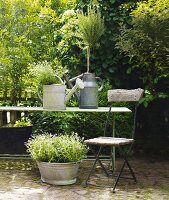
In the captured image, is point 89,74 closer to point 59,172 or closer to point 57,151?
point 57,151

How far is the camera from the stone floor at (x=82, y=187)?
3.79m

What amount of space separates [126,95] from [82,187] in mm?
1121

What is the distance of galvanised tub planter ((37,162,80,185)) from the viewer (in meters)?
4.11

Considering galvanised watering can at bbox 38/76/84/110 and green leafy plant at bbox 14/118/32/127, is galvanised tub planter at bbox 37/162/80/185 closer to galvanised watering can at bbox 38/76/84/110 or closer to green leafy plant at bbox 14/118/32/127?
galvanised watering can at bbox 38/76/84/110

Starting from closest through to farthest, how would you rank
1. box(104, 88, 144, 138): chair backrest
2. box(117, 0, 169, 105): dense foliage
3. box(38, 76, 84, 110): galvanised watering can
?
box(104, 88, 144, 138): chair backrest → box(38, 76, 84, 110): galvanised watering can → box(117, 0, 169, 105): dense foliage

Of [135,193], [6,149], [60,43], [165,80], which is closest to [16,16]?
[60,43]

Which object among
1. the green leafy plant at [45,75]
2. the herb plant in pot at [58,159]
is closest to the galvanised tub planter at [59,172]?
the herb plant in pot at [58,159]

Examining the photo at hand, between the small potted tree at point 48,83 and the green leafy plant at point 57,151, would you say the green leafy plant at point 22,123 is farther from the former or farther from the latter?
the green leafy plant at point 57,151

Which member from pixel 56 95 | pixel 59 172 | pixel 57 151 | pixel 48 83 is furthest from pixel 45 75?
pixel 59 172

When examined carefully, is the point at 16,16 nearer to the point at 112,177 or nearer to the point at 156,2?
the point at 156,2

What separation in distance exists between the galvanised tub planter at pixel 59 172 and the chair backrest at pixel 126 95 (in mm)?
860

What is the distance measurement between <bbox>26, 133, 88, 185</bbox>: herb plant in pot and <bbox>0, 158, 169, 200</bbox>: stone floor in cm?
10

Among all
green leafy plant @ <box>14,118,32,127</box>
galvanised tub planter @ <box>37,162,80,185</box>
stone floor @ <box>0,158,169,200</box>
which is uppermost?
green leafy plant @ <box>14,118,32,127</box>

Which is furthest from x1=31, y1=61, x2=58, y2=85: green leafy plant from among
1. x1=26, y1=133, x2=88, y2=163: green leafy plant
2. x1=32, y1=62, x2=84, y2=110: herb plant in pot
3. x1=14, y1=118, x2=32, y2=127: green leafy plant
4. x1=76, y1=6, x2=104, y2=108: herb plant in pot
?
x1=14, y1=118, x2=32, y2=127: green leafy plant
